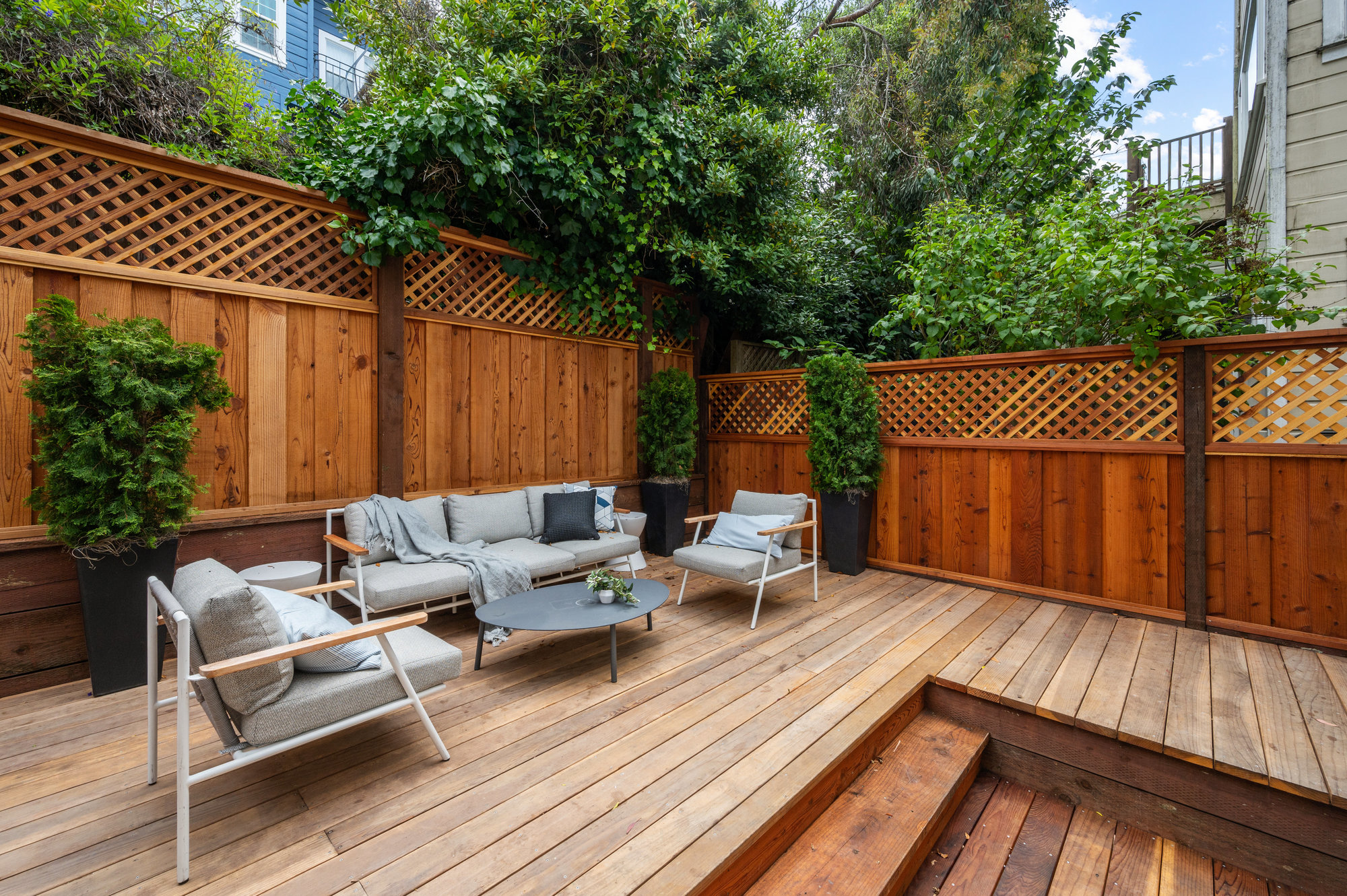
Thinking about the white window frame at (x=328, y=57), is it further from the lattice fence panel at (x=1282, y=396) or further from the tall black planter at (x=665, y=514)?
the lattice fence panel at (x=1282, y=396)

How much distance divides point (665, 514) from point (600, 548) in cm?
130

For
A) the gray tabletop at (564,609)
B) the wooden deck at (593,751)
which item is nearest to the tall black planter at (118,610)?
the wooden deck at (593,751)

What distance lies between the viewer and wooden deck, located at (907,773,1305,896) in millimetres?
1841

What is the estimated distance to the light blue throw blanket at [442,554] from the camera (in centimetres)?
325

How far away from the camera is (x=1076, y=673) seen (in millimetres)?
2680

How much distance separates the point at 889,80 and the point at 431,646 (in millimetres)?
7054

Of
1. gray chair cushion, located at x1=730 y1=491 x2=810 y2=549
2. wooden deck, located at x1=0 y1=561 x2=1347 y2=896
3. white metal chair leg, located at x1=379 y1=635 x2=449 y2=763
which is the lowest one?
wooden deck, located at x1=0 y1=561 x2=1347 y2=896

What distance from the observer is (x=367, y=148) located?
3.55m

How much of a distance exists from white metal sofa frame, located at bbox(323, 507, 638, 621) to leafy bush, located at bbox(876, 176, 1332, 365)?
3265mm

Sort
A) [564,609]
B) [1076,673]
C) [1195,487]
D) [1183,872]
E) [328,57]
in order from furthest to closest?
[328,57]
[1195,487]
[564,609]
[1076,673]
[1183,872]

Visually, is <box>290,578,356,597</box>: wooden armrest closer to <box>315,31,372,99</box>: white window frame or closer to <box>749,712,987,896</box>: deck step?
<box>749,712,987,896</box>: deck step

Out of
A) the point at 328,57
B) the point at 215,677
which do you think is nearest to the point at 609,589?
the point at 215,677

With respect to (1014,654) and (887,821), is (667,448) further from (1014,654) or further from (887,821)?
(887,821)

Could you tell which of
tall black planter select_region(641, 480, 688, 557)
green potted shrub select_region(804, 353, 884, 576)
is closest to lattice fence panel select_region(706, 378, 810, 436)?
green potted shrub select_region(804, 353, 884, 576)
